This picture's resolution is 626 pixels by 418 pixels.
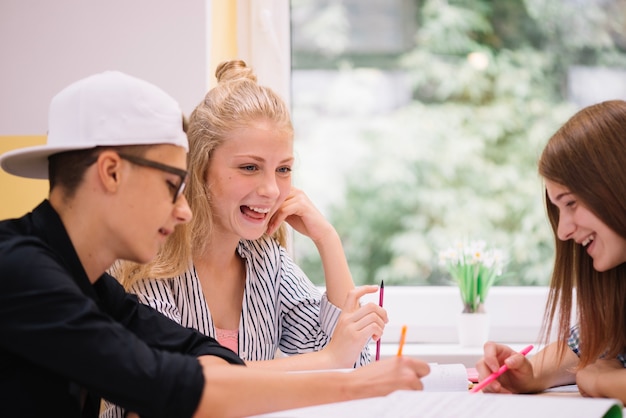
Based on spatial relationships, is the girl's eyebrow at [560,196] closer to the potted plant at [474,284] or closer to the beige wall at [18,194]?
the potted plant at [474,284]

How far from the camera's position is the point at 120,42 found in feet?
→ 7.32

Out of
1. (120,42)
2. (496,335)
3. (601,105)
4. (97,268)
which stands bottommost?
(496,335)

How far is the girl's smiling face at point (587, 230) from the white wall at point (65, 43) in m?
1.08

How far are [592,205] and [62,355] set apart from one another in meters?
0.94

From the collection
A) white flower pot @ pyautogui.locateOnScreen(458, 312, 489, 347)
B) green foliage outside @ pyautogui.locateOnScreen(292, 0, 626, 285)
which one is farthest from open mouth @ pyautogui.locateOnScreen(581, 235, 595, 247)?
green foliage outside @ pyautogui.locateOnScreen(292, 0, 626, 285)

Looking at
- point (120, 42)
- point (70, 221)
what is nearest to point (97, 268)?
point (70, 221)

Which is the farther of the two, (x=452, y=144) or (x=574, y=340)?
(x=452, y=144)

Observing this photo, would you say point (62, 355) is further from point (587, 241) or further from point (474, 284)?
point (474, 284)

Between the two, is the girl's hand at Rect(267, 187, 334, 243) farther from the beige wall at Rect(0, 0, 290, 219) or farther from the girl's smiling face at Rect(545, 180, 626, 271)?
the girl's smiling face at Rect(545, 180, 626, 271)

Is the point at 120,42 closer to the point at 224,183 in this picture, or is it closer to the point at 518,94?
the point at 224,183

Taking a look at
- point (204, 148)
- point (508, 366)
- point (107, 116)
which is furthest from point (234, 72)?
point (508, 366)

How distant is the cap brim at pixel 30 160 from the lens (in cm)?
115

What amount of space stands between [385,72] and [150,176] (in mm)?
2333

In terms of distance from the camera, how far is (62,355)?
1014 millimetres
